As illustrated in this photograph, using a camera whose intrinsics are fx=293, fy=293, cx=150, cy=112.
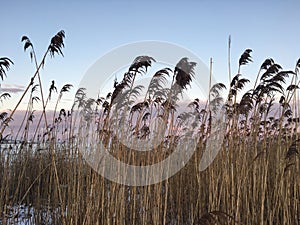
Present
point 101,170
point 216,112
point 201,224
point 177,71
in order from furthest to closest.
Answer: point 216,112, point 101,170, point 177,71, point 201,224

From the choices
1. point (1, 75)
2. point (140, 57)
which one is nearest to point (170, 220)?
point (140, 57)

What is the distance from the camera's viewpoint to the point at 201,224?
1142 mm

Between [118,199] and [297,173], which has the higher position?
[297,173]

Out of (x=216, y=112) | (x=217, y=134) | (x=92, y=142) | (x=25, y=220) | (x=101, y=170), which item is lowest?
(x=25, y=220)

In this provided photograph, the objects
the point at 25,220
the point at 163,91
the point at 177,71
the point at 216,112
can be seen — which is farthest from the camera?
the point at 25,220

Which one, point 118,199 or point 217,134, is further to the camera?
point 217,134

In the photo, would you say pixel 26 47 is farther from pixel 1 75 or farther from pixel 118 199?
pixel 118 199

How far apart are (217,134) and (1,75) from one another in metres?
1.94

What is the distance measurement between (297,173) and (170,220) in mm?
1299

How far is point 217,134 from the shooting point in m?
2.83

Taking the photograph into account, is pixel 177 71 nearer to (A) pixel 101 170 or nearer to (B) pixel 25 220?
(A) pixel 101 170

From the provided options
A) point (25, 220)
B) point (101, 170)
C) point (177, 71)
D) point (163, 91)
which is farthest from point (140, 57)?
point (25, 220)

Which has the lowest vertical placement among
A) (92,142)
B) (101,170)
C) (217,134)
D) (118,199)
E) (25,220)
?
(25,220)

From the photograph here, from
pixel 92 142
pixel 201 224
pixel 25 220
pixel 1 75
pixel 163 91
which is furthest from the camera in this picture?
pixel 25 220
